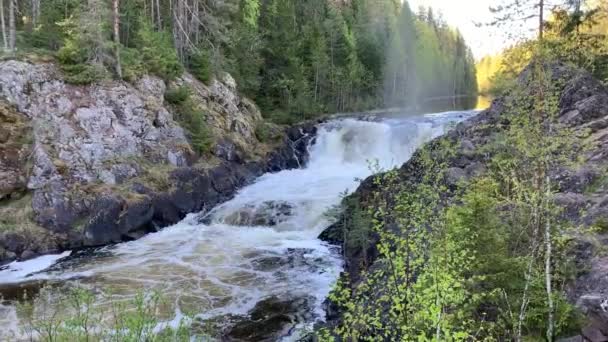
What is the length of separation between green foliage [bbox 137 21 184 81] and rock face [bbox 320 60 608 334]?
11.3 metres

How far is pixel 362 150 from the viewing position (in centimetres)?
2688

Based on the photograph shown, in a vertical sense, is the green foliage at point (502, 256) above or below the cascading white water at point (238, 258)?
above

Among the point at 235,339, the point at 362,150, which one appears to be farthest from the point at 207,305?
the point at 362,150

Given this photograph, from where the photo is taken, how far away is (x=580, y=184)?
27.8 ft

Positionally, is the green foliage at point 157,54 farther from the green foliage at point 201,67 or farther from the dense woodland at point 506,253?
the dense woodland at point 506,253

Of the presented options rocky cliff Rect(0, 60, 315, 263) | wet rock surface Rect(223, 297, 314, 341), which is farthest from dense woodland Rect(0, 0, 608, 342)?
rocky cliff Rect(0, 60, 315, 263)

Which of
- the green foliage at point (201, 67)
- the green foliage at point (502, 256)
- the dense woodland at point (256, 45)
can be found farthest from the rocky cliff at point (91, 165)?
the green foliage at point (502, 256)

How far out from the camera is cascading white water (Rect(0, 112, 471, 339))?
10.8 meters

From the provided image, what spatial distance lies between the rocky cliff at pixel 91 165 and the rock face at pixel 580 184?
21.1 ft

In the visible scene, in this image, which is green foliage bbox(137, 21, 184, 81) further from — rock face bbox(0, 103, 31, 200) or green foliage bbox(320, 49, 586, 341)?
green foliage bbox(320, 49, 586, 341)

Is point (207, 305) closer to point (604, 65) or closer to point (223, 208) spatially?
point (223, 208)

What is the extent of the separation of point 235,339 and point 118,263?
18.9 feet

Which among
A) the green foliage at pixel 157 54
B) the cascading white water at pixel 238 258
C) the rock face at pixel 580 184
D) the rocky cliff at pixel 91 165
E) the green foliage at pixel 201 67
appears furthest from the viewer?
the green foliage at pixel 201 67

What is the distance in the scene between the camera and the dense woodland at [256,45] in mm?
17938
